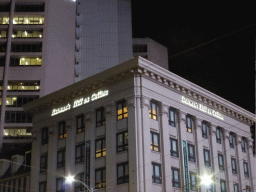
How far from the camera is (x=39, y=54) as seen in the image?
250 feet

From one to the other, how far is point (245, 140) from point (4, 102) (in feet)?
143

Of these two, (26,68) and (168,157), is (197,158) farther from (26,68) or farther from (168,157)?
(26,68)

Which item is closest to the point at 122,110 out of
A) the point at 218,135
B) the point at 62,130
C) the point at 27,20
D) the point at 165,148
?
the point at 165,148

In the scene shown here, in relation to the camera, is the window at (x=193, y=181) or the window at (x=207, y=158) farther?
the window at (x=207, y=158)

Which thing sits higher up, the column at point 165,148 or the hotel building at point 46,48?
the hotel building at point 46,48

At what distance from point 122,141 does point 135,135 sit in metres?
1.98

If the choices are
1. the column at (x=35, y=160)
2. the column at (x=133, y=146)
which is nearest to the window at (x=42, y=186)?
the column at (x=35, y=160)

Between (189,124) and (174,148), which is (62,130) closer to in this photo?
(174,148)

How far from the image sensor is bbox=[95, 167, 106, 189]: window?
3966 centimetres

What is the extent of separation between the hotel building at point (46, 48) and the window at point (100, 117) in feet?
108

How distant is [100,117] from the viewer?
42656 mm

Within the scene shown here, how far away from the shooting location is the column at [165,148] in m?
39.1

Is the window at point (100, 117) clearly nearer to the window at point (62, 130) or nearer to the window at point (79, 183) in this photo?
the window at point (62, 130)

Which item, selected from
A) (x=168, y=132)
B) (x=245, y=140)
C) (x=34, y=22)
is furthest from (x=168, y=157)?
(x=34, y=22)
